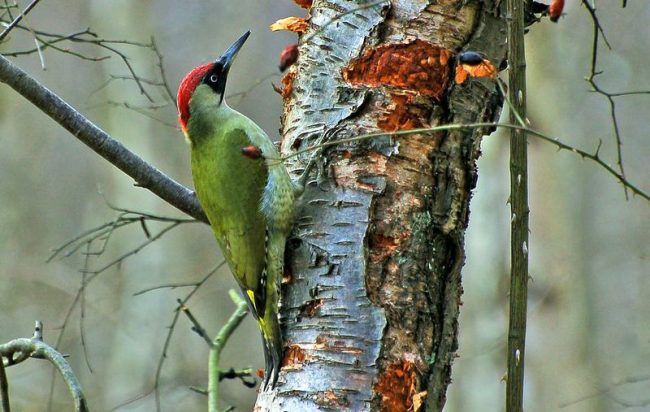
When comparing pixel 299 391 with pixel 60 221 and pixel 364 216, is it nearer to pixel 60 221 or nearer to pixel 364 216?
pixel 364 216

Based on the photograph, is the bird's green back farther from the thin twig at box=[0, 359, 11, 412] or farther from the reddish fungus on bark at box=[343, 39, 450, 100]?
the thin twig at box=[0, 359, 11, 412]

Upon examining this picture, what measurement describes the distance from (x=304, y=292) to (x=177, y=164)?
27.7 ft

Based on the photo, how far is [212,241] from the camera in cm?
1175

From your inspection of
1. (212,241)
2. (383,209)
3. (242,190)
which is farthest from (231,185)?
(212,241)

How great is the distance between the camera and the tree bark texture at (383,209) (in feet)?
9.04

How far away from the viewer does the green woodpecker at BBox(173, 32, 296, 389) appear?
3.30 metres

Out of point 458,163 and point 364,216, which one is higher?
point 458,163

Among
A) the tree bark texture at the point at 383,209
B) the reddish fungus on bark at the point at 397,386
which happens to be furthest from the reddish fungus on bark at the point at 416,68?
the reddish fungus on bark at the point at 397,386

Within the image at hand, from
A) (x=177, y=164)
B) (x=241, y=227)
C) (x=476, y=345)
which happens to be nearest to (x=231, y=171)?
(x=241, y=227)

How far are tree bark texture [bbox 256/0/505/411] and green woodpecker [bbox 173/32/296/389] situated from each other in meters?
0.18

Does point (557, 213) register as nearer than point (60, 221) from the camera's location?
Yes

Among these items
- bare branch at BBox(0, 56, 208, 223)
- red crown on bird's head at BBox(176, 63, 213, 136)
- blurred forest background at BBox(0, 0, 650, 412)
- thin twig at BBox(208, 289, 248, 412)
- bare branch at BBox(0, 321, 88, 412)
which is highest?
blurred forest background at BBox(0, 0, 650, 412)

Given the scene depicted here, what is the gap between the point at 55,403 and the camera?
9234 mm

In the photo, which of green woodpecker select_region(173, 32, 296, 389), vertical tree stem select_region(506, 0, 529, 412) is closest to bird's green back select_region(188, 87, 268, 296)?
green woodpecker select_region(173, 32, 296, 389)
